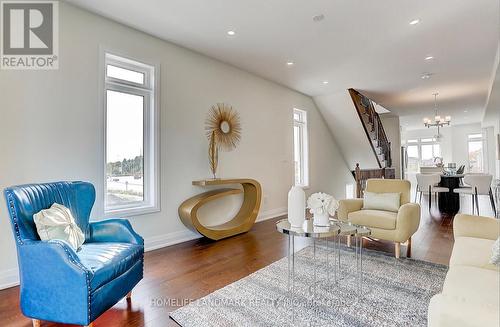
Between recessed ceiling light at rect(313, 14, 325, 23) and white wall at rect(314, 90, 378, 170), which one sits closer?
recessed ceiling light at rect(313, 14, 325, 23)

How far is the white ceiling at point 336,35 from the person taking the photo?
9.66 feet

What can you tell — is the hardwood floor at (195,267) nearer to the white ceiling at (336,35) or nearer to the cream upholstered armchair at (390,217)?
the cream upholstered armchair at (390,217)

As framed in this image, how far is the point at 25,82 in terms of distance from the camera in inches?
102

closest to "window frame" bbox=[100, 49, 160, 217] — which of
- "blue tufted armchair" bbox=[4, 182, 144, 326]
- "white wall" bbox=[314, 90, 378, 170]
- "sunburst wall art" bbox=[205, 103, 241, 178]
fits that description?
"sunburst wall art" bbox=[205, 103, 241, 178]

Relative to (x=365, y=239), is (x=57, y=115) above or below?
above

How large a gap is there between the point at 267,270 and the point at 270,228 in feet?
6.11

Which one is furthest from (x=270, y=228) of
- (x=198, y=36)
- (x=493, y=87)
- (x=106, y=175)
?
(x=493, y=87)

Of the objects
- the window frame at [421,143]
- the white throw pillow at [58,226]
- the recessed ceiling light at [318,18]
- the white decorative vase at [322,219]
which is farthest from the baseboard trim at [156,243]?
the window frame at [421,143]

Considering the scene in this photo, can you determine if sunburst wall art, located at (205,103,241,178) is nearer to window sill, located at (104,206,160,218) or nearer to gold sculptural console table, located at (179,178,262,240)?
gold sculptural console table, located at (179,178,262,240)

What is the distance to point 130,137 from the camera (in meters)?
3.49

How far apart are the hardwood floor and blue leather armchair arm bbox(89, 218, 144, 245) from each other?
1.61 ft

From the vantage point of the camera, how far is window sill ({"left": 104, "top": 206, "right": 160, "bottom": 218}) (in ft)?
10.3

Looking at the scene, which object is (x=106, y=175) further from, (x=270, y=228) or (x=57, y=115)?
(x=270, y=228)

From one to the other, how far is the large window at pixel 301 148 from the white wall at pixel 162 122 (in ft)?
1.54
